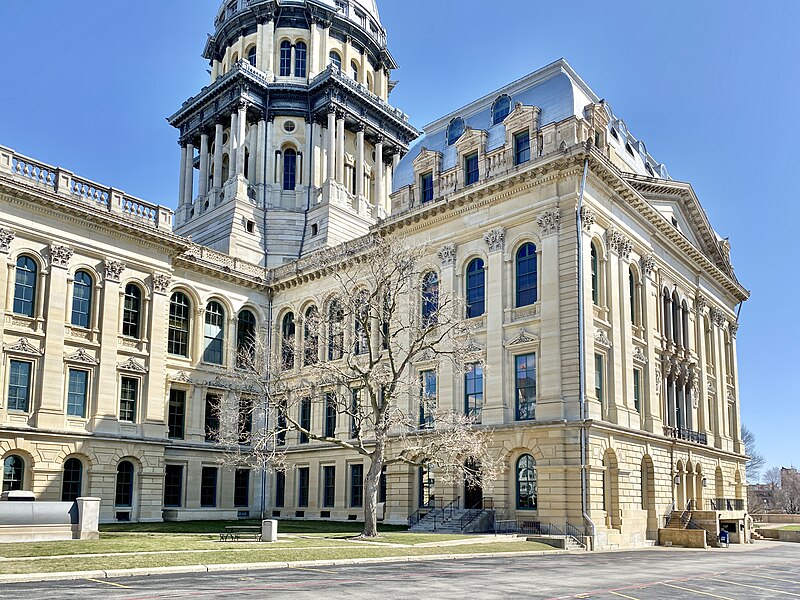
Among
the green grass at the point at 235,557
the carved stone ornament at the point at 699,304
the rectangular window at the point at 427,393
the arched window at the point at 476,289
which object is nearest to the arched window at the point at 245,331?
the rectangular window at the point at 427,393

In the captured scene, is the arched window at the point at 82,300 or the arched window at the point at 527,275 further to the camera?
the arched window at the point at 82,300

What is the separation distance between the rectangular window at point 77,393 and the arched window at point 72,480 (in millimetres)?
2420

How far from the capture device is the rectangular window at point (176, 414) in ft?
156

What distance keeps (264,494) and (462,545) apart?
24753 mm

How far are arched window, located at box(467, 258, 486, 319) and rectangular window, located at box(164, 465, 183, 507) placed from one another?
19.9 meters

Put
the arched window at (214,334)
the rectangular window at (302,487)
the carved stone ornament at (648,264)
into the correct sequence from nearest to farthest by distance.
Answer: the carved stone ornament at (648,264) < the rectangular window at (302,487) < the arched window at (214,334)

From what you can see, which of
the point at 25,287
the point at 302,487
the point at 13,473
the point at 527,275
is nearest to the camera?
the point at 13,473

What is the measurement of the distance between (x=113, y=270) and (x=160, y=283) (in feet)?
10.3

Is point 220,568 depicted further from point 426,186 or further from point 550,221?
point 426,186

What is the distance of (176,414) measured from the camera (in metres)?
47.8

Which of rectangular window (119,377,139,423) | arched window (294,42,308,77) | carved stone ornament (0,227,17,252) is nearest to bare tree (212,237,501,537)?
rectangular window (119,377,139,423)

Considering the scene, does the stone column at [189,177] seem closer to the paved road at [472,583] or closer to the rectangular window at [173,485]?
the rectangular window at [173,485]

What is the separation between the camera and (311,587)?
17.0 metres

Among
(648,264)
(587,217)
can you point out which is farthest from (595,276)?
(648,264)
